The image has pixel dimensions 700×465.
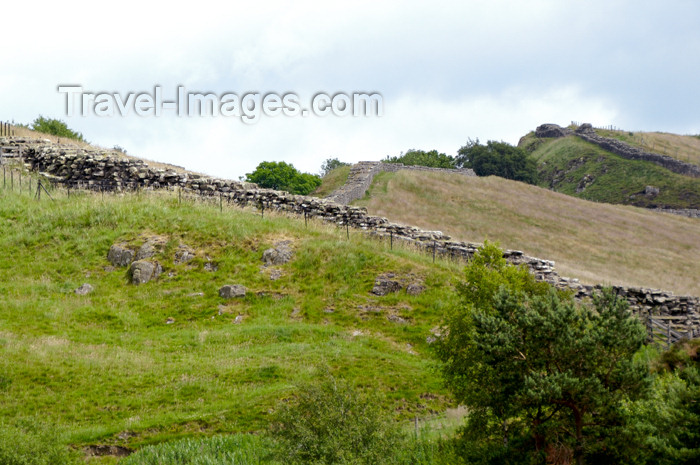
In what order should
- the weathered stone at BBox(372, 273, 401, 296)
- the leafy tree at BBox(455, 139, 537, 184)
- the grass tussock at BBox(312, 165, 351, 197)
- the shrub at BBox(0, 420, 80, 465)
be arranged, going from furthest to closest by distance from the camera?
the leafy tree at BBox(455, 139, 537, 184)
the grass tussock at BBox(312, 165, 351, 197)
the weathered stone at BBox(372, 273, 401, 296)
the shrub at BBox(0, 420, 80, 465)

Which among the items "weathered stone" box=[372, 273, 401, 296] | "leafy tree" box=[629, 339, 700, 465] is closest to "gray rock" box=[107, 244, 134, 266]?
"weathered stone" box=[372, 273, 401, 296]

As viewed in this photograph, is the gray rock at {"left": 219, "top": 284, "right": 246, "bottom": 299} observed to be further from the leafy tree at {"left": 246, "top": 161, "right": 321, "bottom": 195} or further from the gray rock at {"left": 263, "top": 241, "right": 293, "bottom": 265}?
the leafy tree at {"left": 246, "top": 161, "right": 321, "bottom": 195}

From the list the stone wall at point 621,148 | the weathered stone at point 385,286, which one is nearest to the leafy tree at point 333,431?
the weathered stone at point 385,286

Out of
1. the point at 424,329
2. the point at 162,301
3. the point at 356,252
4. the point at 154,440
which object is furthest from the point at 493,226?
the point at 154,440

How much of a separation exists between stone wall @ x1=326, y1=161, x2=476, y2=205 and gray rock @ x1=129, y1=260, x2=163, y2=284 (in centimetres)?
2191

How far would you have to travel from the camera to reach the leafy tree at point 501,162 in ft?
354

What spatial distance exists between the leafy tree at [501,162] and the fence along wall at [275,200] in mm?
67667

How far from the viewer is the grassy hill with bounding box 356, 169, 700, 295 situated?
49781 mm

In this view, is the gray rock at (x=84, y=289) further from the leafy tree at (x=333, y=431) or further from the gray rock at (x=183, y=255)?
the leafy tree at (x=333, y=431)

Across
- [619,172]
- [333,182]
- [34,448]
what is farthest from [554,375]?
[619,172]

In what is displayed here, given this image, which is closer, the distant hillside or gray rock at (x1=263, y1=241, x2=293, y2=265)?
gray rock at (x1=263, y1=241, x2=293, y2=265)

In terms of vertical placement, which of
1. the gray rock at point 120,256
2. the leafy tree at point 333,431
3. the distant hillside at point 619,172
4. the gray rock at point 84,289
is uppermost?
the distant hillside at point 619,172

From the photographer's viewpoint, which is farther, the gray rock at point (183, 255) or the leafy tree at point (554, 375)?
the gray rock at point (183, 255)

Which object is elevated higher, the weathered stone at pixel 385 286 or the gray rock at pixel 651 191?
the gray rock at pixel 651 191
